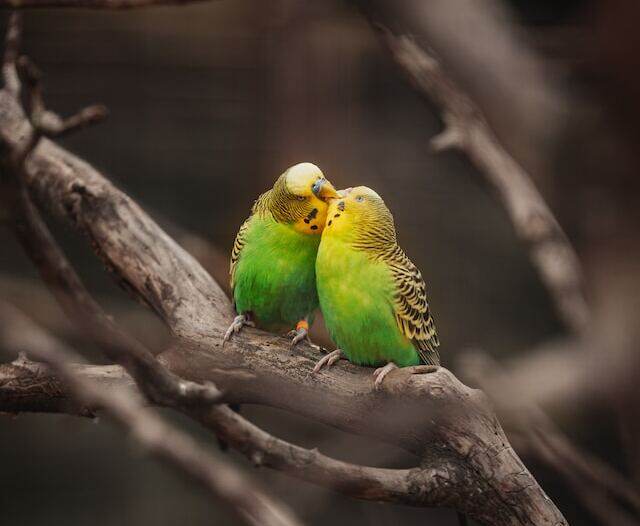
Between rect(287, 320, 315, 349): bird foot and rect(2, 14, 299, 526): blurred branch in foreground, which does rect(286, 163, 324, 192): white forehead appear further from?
rect(2, 14, 299, 526): blurred branch in foreground

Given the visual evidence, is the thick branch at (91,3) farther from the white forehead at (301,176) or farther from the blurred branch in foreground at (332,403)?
the white forehead at (301,176)

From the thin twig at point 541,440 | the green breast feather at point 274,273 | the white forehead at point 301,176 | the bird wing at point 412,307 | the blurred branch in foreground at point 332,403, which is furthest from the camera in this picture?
the green breast feather at point 274,273

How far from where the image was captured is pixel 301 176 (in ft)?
7.90

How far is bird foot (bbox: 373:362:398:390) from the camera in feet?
8.22

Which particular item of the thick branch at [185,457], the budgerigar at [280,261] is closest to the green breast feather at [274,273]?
the budgerigar at [280,261]

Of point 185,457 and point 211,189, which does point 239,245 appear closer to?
point 185,457

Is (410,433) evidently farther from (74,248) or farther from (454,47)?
(74,248)

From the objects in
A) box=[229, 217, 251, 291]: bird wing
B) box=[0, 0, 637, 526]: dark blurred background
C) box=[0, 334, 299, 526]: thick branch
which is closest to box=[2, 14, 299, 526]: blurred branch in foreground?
box=[0, 334, 299, 526]: thick branch

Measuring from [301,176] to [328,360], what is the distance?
59 centimetres

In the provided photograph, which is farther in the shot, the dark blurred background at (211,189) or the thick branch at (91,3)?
the dark blurred background at (211,189)

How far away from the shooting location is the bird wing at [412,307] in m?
2.55

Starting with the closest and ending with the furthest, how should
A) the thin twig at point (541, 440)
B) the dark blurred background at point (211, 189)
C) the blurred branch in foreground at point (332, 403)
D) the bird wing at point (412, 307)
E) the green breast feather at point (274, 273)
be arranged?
the blurred branch in foreground at point (332, 403) < the thin twig at point (541, 440) < the bird wing at point (412, 307) < the green breast feather at point (274, 273) < the dark blurred background at point (211, 189)

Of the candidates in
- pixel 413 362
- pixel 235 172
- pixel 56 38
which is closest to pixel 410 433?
pixel 413 362

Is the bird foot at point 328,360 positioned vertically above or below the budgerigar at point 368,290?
below
